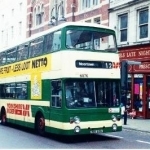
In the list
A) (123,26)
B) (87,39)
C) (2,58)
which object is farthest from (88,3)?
(87,39)

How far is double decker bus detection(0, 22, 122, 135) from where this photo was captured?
1249cm

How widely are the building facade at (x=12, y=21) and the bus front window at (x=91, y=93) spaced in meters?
29.9

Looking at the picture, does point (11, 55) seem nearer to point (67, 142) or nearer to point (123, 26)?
point (67, 142)

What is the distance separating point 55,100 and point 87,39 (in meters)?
2.44

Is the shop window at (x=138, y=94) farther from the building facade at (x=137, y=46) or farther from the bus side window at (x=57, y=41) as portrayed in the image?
the bus side window at (x=57, y=41)

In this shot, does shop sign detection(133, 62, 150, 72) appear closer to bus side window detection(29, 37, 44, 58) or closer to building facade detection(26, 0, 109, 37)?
building facade detection(26, 0, 109, 37)

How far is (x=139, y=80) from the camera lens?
23516 mm

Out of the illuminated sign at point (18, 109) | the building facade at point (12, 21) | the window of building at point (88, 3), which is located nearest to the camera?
the illuminated sign at point (18, 109)

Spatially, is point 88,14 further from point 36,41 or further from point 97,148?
point 97,148

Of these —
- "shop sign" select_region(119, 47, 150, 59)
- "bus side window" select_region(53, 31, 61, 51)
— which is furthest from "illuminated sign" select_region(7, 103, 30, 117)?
"shop sign" select_region(119, 47, 150, 59)

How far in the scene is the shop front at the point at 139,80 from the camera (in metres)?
22.8

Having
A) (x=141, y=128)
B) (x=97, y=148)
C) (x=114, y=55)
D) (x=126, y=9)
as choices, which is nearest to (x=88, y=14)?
(x=126, y=9)

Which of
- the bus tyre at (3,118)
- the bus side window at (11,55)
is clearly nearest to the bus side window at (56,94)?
the bus side window at (11,55)

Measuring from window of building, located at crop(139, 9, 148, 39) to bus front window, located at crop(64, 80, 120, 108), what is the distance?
1076cm
